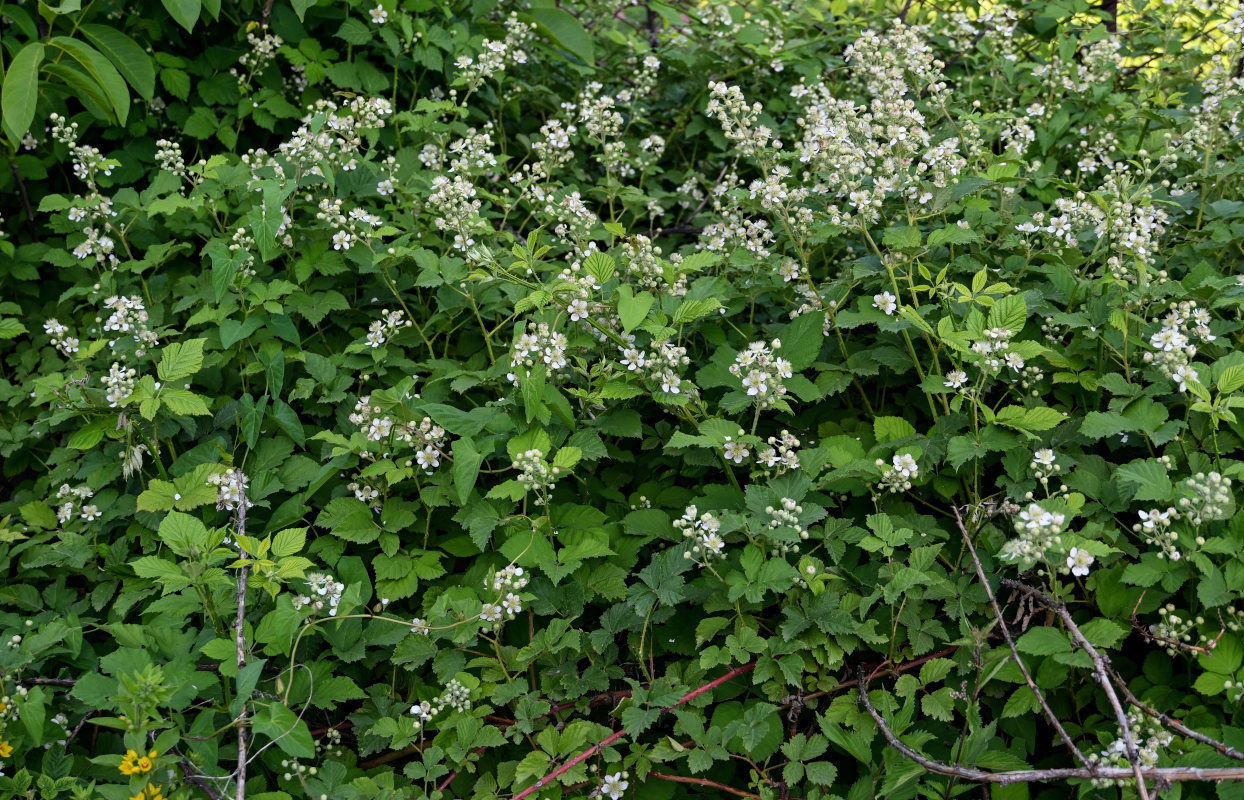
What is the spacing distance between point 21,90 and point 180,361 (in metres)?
1.12

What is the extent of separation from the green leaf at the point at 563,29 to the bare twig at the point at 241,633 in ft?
7.96

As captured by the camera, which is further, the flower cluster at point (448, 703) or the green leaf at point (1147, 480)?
the flower cluster at point (448, 703)

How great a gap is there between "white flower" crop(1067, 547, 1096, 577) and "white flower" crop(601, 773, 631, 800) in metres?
1.07

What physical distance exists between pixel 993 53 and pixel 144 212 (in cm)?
331

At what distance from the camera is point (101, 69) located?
306cm

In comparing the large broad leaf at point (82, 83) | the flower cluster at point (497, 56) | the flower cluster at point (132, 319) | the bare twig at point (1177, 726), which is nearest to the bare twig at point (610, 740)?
the bare twig at point (1177, 726)

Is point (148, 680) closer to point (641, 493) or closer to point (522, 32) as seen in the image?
point (641, 493)

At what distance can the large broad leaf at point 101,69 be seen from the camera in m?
2.97

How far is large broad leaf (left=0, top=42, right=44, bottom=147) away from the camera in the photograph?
291 centimetres

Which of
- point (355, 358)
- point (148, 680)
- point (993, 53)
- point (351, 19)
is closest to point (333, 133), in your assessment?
point (351, 19)

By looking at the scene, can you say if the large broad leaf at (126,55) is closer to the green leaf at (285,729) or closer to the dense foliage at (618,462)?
the dense foliage at (618,462)

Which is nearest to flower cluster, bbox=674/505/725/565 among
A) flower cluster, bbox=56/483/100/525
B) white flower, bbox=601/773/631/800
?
white flower, bbox=601/773/631/800

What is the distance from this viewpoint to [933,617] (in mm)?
2250

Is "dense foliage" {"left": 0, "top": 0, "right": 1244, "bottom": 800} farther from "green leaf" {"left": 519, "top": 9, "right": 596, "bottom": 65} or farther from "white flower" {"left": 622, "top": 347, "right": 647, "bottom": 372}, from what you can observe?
"green leaf" {"left": 519, "top": 9, "right": 596, "bottom": 65}
